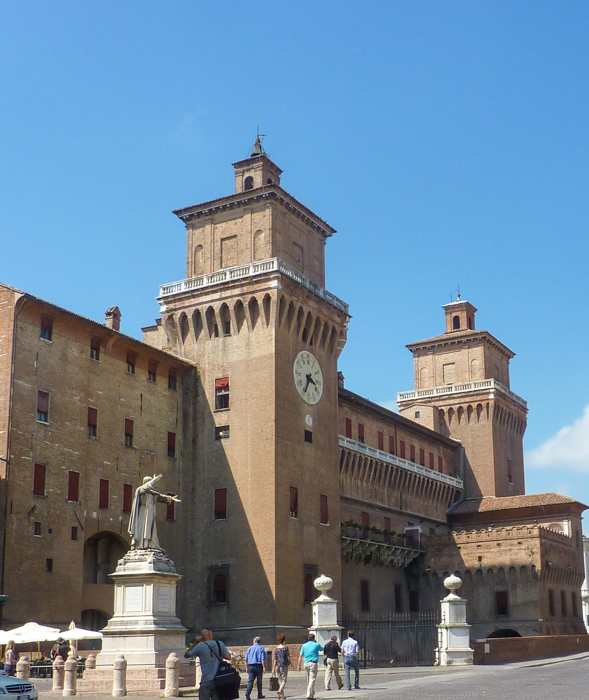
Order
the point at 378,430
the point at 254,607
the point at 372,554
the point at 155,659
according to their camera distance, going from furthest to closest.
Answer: the point at 378,430
the point at 372,554
the point at 254,607
the point at 155,659

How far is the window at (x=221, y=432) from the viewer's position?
49062mm

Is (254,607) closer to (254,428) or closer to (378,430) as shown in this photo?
(254,428)

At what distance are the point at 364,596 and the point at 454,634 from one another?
20.7 meters

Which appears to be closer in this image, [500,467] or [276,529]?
[276,529]

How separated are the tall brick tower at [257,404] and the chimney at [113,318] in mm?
2596

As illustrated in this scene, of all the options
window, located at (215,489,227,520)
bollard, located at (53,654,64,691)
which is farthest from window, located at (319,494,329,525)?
bollard, located at (53,654,64,691)

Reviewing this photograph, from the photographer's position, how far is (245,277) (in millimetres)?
49938

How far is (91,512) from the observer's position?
42.3 meters

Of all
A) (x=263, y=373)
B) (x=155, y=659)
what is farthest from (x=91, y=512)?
(x=155, y=659)

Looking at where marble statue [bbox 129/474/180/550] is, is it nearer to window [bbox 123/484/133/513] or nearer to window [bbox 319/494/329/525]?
window [bbox 123/484/133/513]

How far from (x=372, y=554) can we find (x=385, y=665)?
557 inches

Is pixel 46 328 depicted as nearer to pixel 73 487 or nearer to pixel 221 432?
pixel 73 487

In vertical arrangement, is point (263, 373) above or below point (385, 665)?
above

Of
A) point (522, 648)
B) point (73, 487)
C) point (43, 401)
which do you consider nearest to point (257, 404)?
point (73, 487)
